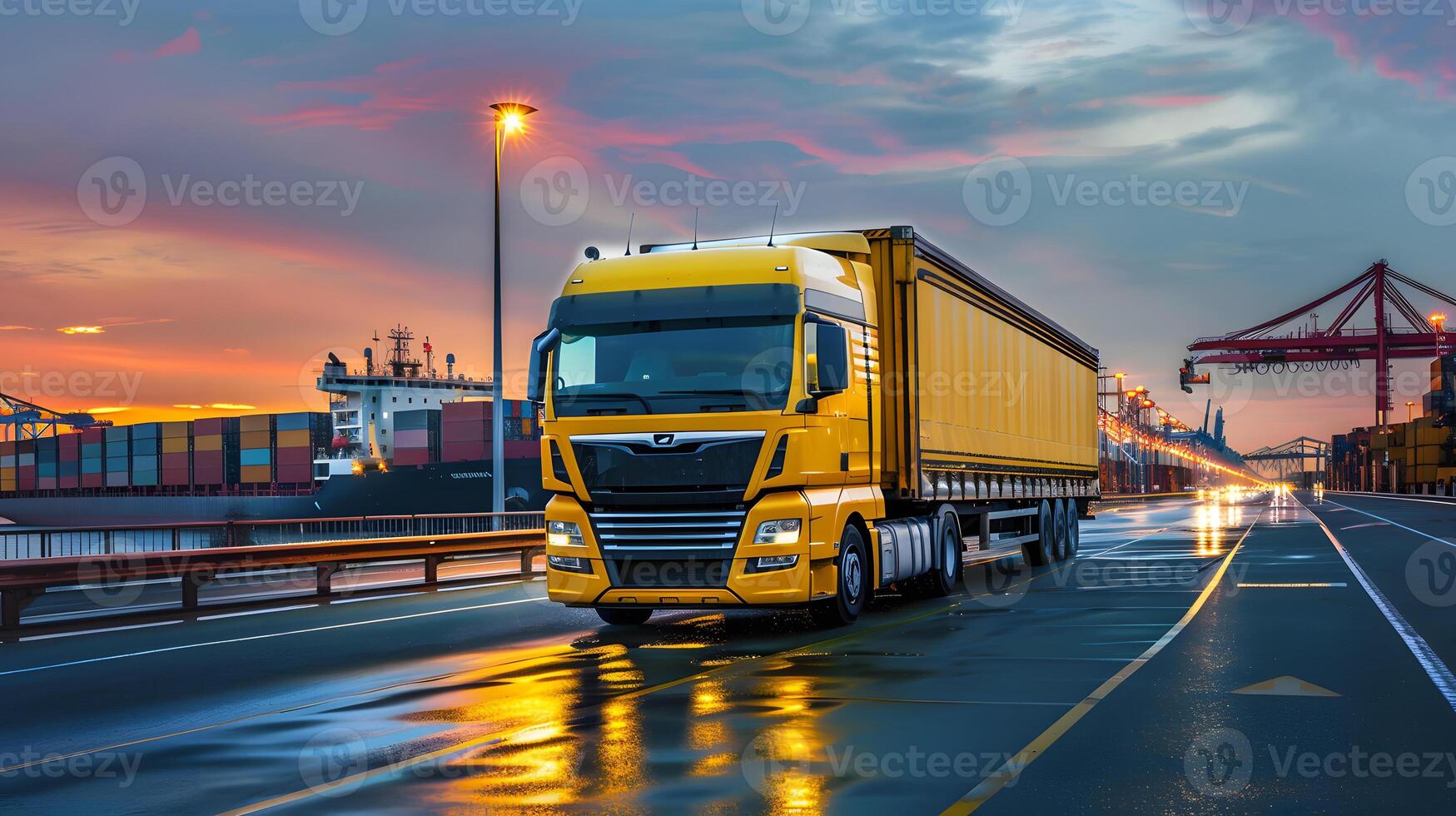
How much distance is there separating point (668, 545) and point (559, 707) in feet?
12.1

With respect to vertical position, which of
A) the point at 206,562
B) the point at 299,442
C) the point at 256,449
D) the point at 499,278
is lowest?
the point at 206,562

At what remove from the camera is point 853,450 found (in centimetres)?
1368

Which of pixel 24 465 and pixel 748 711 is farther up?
pixel 24 465

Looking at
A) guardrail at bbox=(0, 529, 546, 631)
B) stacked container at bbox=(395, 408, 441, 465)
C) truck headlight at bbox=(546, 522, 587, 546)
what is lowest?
guardrail at bbox=(0, 529, 546, 631)

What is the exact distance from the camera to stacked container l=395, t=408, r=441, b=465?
76.6m

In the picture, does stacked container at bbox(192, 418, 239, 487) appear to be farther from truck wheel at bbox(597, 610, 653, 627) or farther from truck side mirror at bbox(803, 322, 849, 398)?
truck side mirror at bbox(803, 322, 849, 398)

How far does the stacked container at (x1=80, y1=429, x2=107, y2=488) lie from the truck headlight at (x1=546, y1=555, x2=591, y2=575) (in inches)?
3710

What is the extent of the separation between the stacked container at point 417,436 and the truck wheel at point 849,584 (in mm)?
63312

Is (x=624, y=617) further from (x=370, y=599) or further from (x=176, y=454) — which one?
(x=176, y=454)

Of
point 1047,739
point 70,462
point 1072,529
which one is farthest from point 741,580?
point 70,462

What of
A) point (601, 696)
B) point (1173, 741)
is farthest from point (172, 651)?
point (1173, 741)

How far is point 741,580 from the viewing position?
487 inches

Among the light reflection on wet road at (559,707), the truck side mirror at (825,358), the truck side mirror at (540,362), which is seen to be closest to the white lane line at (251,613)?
the light reflection on wet road at (559,707)

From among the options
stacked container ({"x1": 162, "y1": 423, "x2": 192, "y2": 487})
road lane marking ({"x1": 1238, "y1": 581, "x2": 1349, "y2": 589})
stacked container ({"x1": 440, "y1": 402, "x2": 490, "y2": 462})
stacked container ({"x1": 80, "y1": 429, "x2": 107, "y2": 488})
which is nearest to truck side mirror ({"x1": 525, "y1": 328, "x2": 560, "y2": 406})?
road lane marking ({"x1": 1238, "y1": 581, "x2": 1349, "y2": 589})
